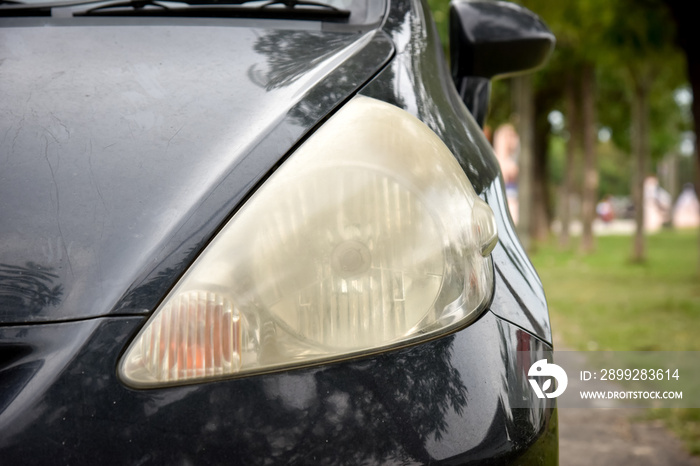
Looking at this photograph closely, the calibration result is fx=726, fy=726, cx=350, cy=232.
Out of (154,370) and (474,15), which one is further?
(474,15)

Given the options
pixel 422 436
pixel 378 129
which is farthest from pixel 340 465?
pixel 378 129

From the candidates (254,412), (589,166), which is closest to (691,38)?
(254,412)

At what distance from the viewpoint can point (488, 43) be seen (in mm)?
2133

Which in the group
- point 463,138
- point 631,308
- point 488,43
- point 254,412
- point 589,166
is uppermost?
point 488,43

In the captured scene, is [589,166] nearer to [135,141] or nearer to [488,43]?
[488,43]

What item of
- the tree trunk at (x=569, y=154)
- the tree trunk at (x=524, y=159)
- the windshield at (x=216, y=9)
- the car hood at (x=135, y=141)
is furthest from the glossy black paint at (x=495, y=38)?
the tree trunk at (x=569, y=154)

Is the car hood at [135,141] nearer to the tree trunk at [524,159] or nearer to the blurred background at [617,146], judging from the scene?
the blurred background at [617,146]

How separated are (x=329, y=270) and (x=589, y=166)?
56.0 feet

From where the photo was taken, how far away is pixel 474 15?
2.18 meters

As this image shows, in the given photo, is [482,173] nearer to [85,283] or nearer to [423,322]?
[423,322]

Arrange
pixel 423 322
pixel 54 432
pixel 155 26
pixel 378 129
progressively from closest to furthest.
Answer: pixel 54 432 < pixel 423 322 < pixel 378 129 < pixel 155 26

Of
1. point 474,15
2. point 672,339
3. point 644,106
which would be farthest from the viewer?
point 644,106

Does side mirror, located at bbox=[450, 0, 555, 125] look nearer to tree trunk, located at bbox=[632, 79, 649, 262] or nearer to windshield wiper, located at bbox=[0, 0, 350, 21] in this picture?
windshield wiper, located at bbox=[0, 0, 350, 21]

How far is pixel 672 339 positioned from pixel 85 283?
5490mm
